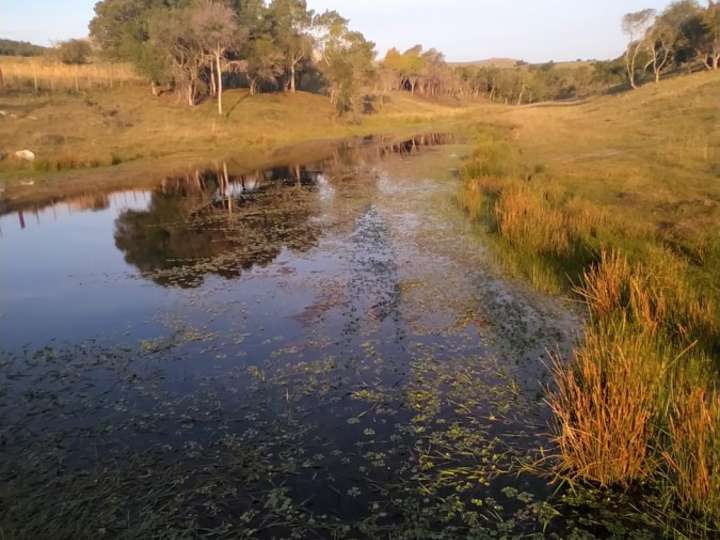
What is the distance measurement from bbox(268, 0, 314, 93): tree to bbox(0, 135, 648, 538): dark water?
141 ft

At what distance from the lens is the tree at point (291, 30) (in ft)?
164

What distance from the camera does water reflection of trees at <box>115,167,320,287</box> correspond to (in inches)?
421

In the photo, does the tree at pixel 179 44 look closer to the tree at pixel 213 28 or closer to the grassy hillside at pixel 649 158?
the tree at pixel 213 28

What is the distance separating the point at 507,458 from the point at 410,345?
247 centimetres

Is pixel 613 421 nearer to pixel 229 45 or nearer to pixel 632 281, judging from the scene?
pixel 632 281

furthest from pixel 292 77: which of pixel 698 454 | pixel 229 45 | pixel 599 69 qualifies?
pixel 698 454

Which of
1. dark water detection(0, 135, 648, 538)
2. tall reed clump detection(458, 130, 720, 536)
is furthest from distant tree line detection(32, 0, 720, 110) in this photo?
tall reed clump detection(458, 130, 720, 536)

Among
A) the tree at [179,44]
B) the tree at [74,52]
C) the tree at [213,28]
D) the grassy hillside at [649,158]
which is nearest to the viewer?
the grassy hillside at [649,158]

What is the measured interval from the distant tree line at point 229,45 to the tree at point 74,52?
2769 mm

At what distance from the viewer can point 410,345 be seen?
694 centimetres

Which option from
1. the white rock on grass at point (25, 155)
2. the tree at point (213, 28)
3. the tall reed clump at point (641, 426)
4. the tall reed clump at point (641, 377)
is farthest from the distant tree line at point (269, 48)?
the tall reed clump at point (641, 426)

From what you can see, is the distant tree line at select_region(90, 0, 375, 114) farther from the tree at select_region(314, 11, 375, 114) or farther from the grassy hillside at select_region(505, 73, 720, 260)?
the grassy hillside at select_region(505, 73, 720, 260)

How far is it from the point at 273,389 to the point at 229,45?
38881mm

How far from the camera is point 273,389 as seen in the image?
5914 mm
